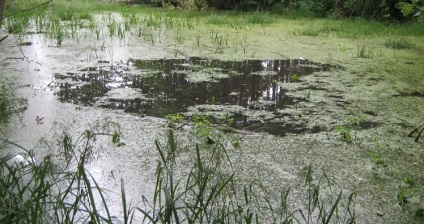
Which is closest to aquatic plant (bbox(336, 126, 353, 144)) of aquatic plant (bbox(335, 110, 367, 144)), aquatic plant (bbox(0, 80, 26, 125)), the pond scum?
aquatic plant (bbox(335, 110, 367, 144))

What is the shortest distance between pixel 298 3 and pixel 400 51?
3711 millimetres

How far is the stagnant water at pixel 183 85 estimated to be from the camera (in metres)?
2.35

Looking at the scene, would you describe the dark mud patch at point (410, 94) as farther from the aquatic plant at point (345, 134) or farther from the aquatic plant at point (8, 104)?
the aquatic plant at point (8, 104)

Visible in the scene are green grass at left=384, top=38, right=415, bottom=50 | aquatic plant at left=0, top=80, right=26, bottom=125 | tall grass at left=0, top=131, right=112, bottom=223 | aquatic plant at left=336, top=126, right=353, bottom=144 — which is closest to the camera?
tall grass at left=0, top=131, right=112, bottom=223

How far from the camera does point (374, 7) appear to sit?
21.6ft

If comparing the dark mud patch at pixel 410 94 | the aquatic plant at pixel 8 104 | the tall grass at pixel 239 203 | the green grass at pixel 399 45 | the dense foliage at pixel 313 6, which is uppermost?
the dense foliage at pixel 313 6

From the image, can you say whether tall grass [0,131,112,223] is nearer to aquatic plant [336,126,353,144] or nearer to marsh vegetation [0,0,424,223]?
marsh vegetation [0,0,424,223]

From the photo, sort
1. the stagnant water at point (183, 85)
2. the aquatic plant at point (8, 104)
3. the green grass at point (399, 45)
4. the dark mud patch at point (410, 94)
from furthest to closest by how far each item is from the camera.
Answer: the green grass at point (399, 45) → the dark mud patch at point (410, 94) → the stagnant water at point (183, 85) → the aquatic plant at point (8, 104)

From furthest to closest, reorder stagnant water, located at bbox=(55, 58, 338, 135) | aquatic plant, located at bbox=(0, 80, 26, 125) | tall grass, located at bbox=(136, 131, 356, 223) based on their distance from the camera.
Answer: stagnant water, located at bbox=(55, 58, 338, 135) → aquatic plant, located at bbox=(0, 80, 26, 125) → tall grass, located at bbox=(136, 131, 356, 223)

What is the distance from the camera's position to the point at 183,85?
273 centimetres

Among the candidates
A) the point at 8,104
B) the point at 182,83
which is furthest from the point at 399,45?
the point at 8,104

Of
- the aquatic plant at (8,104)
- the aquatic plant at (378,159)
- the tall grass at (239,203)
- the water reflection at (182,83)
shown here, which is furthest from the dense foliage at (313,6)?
the tall grass at (239,203)

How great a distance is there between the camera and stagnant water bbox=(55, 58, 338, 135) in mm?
2354

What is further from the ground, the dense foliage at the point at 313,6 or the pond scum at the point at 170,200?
the dense foliage at the point at 313,6
